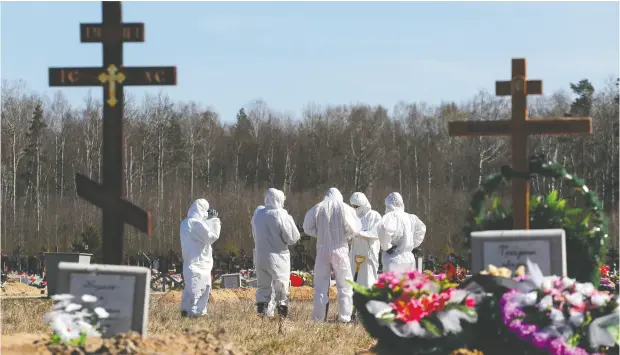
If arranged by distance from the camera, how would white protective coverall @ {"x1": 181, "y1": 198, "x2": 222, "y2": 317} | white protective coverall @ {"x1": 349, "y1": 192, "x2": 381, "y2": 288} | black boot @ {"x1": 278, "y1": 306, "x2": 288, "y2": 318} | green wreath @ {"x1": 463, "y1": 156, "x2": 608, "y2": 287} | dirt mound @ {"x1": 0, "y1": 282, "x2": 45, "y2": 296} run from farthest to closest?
dirt mound @ {"x1": 0, "y1": 282, "x2": 45, "y2": 296} < white protective coverall @ {"x1": 181, "y1": 198, "x2": 222, "y2": 317} < white protective coverall @ {"x1": 349, "y1": 192, "x2": 381, "y2": 288} < black boot @ {"x1": 278, "y1": 306, "x2": 288, "y2": 318} < green wreath @ {"x1": 463, "y1": 156, "x2": 608, "y2": 287}

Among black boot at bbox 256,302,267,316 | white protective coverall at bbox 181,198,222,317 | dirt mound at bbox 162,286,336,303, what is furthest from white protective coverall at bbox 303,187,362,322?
dirt mound at bbox 162,286,336,303

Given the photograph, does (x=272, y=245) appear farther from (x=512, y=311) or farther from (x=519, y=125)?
(x=512, y=311)

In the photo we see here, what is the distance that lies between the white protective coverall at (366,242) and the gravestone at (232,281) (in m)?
9.86

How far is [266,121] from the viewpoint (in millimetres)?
70625

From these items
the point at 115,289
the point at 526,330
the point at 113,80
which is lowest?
the point at 526,330

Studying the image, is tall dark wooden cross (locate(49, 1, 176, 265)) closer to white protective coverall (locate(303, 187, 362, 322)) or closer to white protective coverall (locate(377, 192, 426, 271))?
white protective coverall (locate(303, 187, 362, 322))

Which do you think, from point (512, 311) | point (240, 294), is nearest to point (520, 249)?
point (512, 311)

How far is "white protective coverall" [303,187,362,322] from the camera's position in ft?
58.7

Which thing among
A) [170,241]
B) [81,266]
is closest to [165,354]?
[81,266]

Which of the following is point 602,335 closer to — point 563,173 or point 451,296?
point 451,296

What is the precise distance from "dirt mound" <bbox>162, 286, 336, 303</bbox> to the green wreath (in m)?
12.4

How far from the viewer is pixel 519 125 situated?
12805mm

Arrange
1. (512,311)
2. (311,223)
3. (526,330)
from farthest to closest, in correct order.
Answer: (311,223), (512,311), (526,330)

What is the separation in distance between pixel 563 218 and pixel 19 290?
18465 mm
